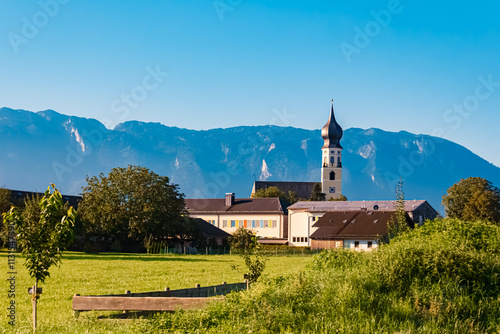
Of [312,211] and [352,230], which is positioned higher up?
[312,211]

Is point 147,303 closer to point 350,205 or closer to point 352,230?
point 352,230

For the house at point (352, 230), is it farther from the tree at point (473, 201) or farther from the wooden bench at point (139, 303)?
the wooden bench at point (139, 303)

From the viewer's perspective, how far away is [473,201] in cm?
9044

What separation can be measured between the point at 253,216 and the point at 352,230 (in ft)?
132

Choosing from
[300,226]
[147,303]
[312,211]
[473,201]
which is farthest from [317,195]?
[147,303]

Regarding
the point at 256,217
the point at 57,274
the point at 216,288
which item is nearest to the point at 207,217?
the point at 256,217

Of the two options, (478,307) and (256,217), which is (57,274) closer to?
(478,307)

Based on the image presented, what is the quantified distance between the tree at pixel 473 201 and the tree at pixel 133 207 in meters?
37.8

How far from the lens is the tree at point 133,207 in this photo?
77062 millimetres

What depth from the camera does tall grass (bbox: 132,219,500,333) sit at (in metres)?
12.7

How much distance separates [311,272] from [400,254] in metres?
2.47

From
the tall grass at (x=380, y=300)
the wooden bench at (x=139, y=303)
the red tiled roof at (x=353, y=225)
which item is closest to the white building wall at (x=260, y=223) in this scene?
the red tiled roof at (x=353, y=225)

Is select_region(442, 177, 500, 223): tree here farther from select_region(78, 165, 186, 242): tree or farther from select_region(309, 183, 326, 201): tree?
select_region(309, 183, 326, 201): tree

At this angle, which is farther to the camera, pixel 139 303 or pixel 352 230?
pixel 352 230
